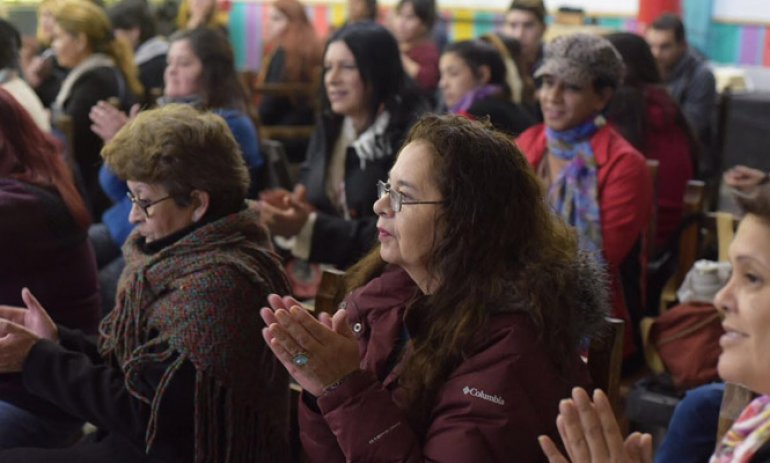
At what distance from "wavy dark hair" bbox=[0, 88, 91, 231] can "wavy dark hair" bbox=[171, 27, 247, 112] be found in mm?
1056

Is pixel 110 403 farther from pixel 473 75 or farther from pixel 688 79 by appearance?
pixel 688 79

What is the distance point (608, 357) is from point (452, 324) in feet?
1.17

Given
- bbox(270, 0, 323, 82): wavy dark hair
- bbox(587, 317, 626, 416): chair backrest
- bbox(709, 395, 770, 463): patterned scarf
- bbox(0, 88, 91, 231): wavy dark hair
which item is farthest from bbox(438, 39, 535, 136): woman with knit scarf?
bbox(709, 395, 770, 463): patterned scarf

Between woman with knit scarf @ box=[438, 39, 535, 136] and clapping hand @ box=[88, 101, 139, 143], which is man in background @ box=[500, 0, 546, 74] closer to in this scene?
woman with knit scarf @ box=[438, 39, 535, 136]

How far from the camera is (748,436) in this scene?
56.3 inches

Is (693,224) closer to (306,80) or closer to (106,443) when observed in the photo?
Answer: (106,443)

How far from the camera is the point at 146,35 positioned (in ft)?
20.7

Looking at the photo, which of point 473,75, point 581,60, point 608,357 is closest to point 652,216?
point 581,60

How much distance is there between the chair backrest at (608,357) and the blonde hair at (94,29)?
3.30 m

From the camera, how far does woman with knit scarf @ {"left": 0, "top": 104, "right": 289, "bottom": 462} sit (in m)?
1.98

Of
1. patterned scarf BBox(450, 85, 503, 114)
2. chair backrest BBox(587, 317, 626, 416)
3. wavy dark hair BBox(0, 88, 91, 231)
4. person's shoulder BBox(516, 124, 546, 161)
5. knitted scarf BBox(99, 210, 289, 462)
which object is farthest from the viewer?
patterned scarf BBox(450, 85, 503, 114)

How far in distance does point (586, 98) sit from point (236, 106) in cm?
126

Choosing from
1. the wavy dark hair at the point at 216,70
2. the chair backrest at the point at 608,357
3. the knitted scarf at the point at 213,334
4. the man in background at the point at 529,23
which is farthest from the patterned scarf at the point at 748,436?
the man in background at the point at 529,23

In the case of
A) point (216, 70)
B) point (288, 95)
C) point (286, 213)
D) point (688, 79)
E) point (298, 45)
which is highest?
point (216, 70)
